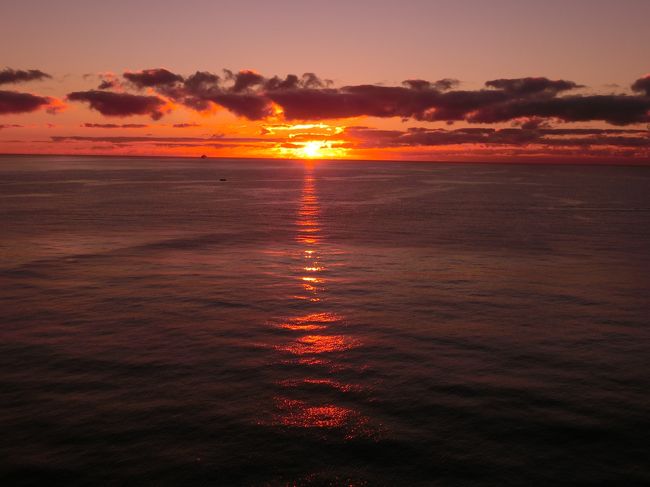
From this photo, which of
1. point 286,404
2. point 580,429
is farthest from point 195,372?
point 580,429

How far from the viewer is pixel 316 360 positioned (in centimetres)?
2155

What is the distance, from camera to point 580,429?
16391mm

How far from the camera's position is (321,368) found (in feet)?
68.0

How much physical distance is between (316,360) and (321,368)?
84 centimetres

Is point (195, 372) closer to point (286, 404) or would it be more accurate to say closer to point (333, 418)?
point (286, 404)

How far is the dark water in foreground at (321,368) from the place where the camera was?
14.6 meters

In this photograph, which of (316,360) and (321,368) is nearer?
(321,368)

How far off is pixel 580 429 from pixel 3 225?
198ft

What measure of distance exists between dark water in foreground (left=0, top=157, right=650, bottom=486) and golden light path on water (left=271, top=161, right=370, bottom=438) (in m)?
0.09

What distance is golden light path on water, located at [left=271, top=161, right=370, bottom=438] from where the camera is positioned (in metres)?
16.6

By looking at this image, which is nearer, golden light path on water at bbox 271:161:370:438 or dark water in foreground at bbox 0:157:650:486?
dark water in foreground at bbox 0:157:650:486

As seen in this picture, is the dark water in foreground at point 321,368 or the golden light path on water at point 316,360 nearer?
the dark water in foreground at point 321,368

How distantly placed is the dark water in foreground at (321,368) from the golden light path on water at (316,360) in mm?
93

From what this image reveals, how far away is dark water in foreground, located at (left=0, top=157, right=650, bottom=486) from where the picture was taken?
1461 centimetres
